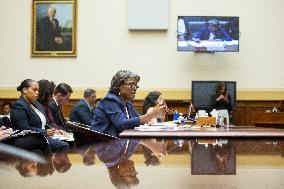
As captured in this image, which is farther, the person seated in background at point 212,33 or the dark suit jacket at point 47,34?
the dark suit jacket at point 47,34

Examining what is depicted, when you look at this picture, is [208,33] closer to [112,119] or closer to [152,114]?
[152,114]

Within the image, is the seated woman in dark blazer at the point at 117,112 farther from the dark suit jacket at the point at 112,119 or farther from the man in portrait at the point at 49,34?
the man in portrait at the point at 49,34

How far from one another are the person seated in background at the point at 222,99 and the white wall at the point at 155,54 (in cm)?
69

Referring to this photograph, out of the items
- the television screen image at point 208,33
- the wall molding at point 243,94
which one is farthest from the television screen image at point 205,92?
the television screen image at point 208,33

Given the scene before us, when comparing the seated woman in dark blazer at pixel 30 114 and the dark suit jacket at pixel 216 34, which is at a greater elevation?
the dark suit jacket at pixel 216 34

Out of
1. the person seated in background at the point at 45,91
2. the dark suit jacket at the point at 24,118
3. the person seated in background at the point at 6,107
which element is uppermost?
the person seated in background at the point at 45,91

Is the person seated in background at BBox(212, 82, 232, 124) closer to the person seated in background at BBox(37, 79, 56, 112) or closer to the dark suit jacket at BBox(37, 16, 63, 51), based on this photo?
the dark suit jacket at BBox(37, 16, 63, 51)

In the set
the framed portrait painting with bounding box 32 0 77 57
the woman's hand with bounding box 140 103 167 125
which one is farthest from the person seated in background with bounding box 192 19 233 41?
the woman's hand with bounding box 140 103 167 125

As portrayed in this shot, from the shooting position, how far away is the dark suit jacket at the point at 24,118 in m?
4.93

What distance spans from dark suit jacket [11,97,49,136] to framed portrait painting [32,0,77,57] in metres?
5.14

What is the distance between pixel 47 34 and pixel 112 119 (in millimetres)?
6595

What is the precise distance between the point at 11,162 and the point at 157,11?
9.29 m

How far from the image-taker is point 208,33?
951cm

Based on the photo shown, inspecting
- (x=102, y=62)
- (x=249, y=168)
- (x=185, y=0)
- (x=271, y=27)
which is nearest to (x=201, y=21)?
(x=185, y=0)
